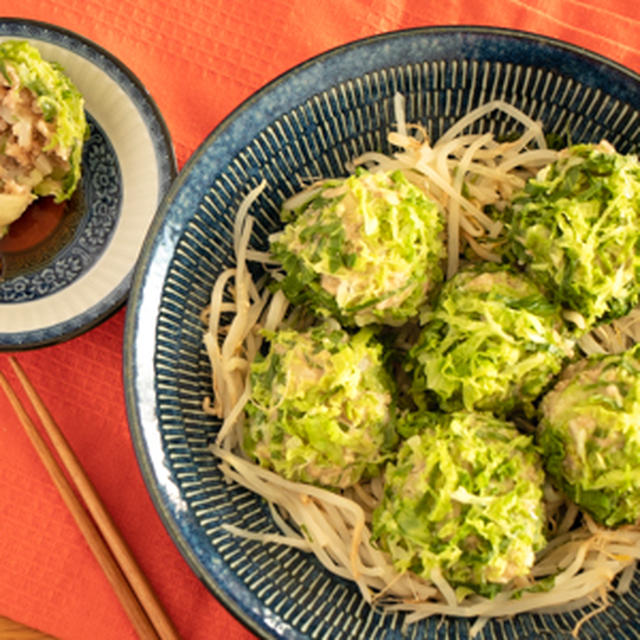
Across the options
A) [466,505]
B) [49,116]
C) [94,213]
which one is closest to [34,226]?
[94,213]

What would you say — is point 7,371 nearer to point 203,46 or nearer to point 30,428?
point 30,428

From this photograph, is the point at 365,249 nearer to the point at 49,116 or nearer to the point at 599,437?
the point at 599,437

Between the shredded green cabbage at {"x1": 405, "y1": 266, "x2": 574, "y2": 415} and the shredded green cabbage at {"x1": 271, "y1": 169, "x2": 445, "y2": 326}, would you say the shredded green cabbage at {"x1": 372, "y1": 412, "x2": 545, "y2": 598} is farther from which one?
the shredded green cabbage at {"x1": 271, "y1": 169, "x2": 445, "y2": 326}

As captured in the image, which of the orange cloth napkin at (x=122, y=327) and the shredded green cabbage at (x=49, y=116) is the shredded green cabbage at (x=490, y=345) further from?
the shredded green cabbage at (x=49, y=116)

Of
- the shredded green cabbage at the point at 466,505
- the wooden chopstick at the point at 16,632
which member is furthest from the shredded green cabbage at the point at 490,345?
the wooden chopstick at the point at 16,632

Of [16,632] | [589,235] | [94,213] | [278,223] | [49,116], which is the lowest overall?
[16,632]

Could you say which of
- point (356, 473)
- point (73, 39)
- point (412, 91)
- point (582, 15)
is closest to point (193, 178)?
point (412, 91)

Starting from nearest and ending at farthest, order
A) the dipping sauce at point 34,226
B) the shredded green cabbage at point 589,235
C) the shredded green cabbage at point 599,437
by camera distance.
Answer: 1. the shredded green cabbage at point 599,437
2. the shredded green cabbage at point 589,235
3. the dipping sauce at point 34,226
